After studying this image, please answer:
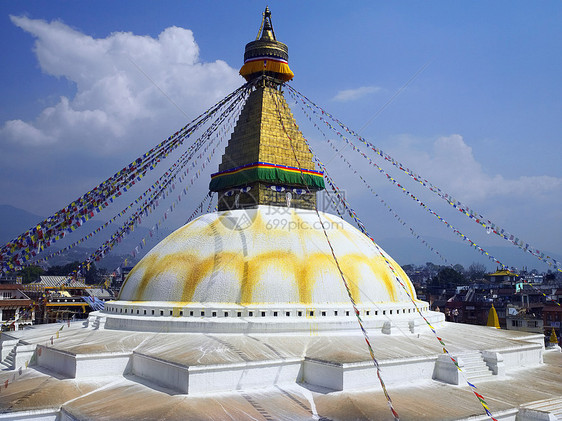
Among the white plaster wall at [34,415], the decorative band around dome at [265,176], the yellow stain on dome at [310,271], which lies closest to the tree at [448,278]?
the decorative band around dome at [265,176]

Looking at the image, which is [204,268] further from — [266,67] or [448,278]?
[448,278]

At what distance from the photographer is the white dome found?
12.2 metres

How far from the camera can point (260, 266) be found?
12.4m

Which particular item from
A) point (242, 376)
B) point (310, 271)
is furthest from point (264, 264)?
point (242, 376)

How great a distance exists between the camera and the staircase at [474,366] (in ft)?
35.0

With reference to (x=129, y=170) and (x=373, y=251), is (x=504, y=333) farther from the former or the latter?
(x=129, y=170)

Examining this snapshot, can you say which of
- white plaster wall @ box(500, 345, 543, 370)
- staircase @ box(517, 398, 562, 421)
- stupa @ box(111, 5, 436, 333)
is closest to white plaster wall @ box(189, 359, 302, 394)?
stupa @ box(111, 5, 436, 333)

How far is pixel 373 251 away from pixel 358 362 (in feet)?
16.9

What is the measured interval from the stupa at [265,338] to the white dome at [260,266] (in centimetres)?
4

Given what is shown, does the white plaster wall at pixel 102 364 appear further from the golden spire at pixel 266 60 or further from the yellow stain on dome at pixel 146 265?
the golden spire at pixel 266 60

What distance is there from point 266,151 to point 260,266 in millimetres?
4362

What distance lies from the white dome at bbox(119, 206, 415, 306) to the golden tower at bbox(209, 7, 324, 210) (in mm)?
1185

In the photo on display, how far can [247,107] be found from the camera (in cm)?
1652

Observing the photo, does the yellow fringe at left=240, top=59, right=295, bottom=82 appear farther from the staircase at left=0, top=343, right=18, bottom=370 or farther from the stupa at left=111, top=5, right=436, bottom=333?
the staircase at left=0, top=343, right=18, bottom=370
